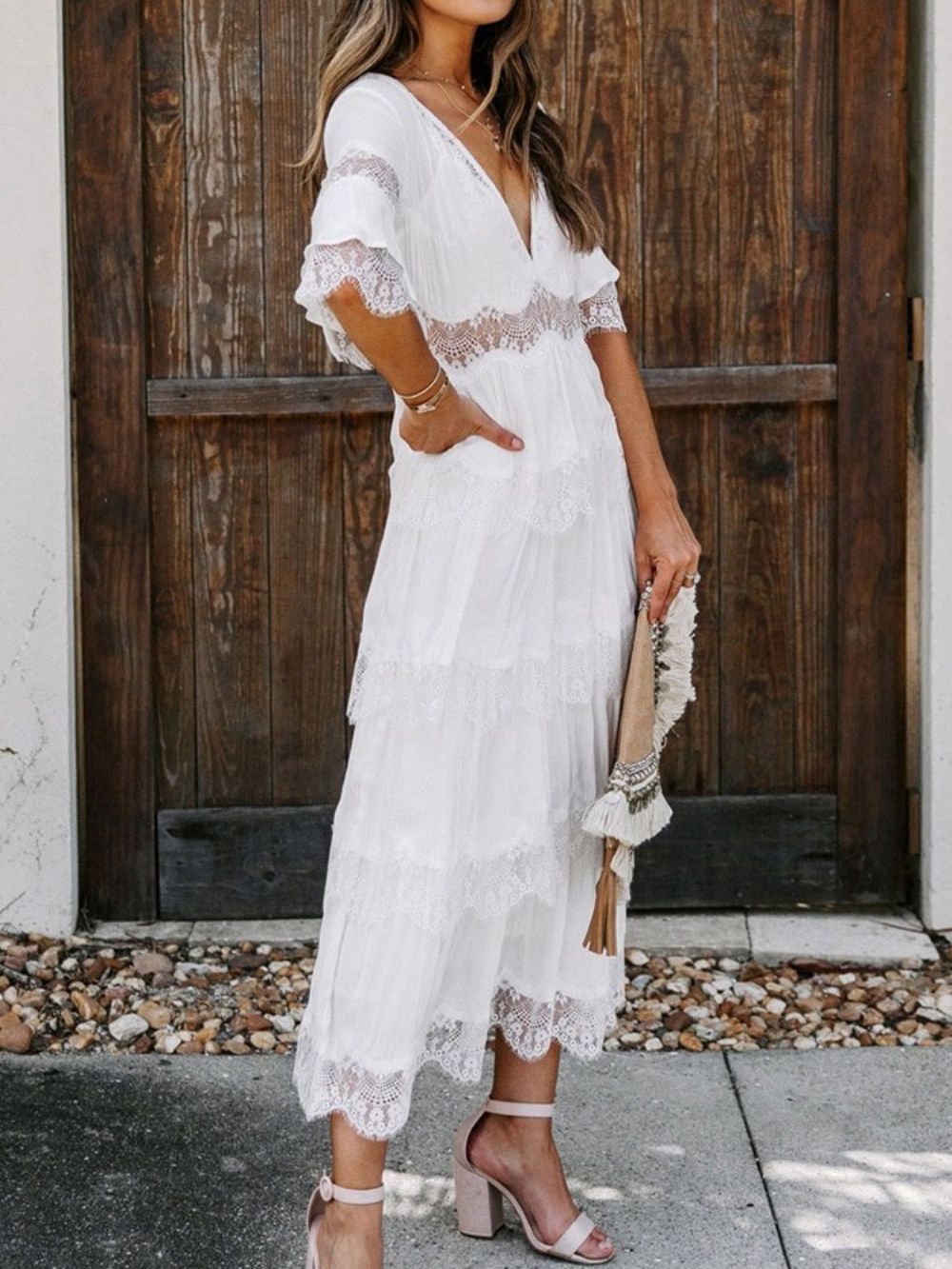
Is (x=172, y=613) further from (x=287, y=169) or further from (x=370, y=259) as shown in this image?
(x=370, y=259)

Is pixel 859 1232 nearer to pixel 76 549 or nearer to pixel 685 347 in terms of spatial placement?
pixel 685 347

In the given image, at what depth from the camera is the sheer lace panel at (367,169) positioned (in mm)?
2236

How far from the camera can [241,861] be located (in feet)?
13.6

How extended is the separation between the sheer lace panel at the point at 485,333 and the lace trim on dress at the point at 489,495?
129 mm

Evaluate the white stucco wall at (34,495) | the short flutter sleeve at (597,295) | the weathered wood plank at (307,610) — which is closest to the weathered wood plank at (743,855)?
the weathered wood plank at (307,610)

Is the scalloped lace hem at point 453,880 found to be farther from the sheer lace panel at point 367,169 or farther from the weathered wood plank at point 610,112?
the weathered wood plank at point 610,112

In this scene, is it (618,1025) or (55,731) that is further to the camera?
(55,731)

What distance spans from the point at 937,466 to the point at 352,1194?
87.1 inches

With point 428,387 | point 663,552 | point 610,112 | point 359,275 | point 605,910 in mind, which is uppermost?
point 610,112

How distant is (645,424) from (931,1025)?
1611 mm

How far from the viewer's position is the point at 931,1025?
364 cm

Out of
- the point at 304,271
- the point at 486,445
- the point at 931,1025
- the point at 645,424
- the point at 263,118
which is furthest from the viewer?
the point at 263,118

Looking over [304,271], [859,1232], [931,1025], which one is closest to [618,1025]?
[931,1025]

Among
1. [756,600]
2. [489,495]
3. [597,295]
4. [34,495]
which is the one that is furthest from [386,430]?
[489,495]
